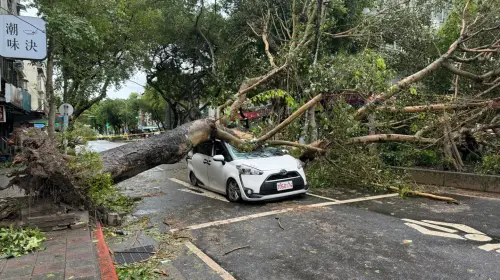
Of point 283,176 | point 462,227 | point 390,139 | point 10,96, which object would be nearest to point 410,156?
point 390,139

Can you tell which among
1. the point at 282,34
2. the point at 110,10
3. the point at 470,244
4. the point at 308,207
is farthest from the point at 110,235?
the point at 282,34

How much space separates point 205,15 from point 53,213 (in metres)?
15.8

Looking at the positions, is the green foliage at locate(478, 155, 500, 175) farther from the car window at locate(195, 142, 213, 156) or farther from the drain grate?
the drain grate

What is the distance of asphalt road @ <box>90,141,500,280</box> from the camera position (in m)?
4.42

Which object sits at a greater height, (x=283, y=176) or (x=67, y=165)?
(x=67, y=165)

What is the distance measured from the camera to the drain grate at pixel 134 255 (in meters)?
4.84

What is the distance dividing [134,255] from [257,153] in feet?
14.3

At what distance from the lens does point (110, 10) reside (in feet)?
47.8

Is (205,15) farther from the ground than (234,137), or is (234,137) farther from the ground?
(205,15)

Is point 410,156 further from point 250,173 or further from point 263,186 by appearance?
point 250,173

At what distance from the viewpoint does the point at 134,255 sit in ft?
16.5

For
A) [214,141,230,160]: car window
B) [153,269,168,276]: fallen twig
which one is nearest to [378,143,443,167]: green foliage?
[214,141,230,160]: car window

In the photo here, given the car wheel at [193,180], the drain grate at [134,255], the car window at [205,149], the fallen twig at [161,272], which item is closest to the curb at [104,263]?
the drain grate at [134,255]

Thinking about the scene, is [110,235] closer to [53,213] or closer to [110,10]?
[53,213]
